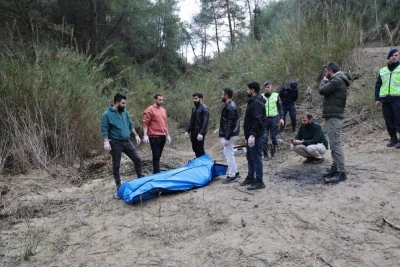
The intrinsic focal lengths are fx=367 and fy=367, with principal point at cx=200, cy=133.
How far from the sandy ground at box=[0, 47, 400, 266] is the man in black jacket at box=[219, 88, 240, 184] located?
305 millimetres

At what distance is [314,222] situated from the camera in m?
4.00

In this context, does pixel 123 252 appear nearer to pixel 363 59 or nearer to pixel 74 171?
pixel 74 171

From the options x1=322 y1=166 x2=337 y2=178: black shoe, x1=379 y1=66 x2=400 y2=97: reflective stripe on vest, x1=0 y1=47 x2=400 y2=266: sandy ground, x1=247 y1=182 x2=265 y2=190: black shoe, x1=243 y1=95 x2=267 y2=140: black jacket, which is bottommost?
x1=0 y1=47 x2=400 y2=266: sandy ground

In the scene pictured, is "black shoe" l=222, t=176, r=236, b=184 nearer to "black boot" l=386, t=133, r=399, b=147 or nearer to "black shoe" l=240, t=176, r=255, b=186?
"black shoe" l=240, t=176, r=255, b=186

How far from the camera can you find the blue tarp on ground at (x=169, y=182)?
5.16 m

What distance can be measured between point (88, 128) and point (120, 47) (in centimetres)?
803

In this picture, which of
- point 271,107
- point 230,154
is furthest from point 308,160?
point 230,154

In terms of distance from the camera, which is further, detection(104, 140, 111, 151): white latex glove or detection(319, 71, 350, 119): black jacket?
detection(104, 140, 111, 151): white latex glove

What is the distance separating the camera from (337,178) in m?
5.13

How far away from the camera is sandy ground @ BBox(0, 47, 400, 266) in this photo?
3568 mm

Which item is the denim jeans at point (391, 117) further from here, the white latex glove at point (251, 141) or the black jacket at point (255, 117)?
the white latex glove at point (251, 141)

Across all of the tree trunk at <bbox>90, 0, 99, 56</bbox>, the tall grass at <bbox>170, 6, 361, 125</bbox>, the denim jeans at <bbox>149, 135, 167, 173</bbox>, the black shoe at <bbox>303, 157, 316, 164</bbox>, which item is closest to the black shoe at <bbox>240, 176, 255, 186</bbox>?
the black shoe at <bbox>303, 157, 316, 164</bbox>

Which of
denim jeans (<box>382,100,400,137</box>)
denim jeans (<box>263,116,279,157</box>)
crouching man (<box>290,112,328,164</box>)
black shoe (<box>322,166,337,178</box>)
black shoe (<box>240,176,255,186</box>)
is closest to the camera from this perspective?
black shoe (<box>322,166,337,178</box>)

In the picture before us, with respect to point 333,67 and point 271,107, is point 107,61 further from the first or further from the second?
point 333,67
